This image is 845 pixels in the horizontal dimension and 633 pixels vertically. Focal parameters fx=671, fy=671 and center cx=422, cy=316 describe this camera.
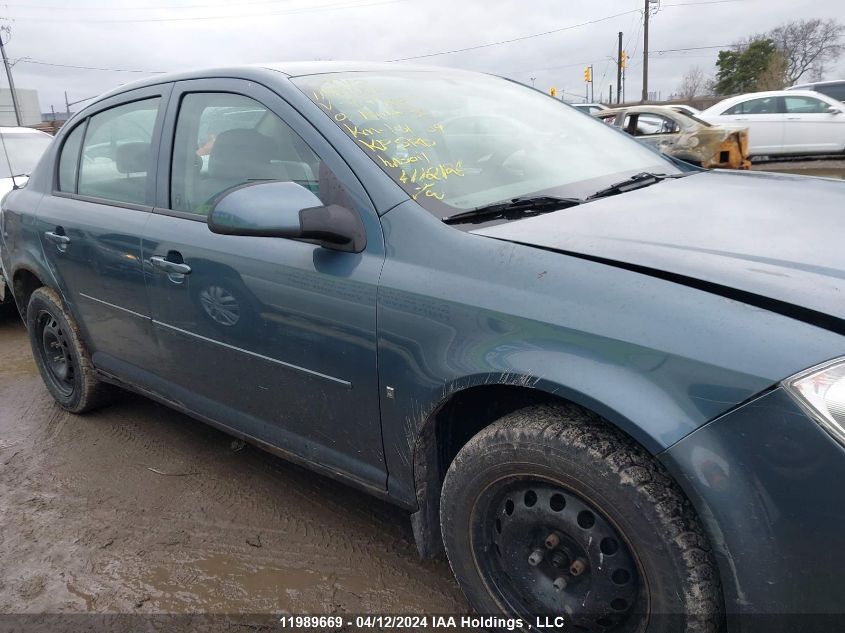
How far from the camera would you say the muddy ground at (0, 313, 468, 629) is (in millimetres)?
2229

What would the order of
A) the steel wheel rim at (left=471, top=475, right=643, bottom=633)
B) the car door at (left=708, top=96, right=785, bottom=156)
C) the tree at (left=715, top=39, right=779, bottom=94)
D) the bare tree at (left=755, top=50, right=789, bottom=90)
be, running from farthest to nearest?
the tree at (left=715, top=39, right=779, bottom=94)
the bare tree at (left=755, top=50, right=789, bottom=90)
the car door at (left=708, top=96, right=785, bottom=156)
the steel wheel rim at (left=471, top=475, right=643, bottom=633)

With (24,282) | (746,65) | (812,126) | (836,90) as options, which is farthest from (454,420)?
(746,65)

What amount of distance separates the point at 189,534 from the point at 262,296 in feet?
3.48

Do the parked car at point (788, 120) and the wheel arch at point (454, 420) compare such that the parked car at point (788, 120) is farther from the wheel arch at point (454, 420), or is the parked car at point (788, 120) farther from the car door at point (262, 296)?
the wheel arch at point (454, 420)

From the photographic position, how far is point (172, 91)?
2701 mm

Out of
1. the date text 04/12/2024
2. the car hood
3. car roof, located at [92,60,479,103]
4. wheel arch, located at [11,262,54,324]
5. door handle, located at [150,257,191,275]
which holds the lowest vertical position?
the date text 04/12/2024

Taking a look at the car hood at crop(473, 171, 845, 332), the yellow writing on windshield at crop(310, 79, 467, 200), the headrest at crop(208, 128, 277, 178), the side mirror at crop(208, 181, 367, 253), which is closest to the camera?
the car hood at crop(473, 171, 845, 332)

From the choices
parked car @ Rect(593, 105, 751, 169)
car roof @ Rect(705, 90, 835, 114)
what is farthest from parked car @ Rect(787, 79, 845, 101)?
parked car @ Rect(593, 105, 751, 169)

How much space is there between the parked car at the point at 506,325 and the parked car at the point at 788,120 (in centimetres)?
1240

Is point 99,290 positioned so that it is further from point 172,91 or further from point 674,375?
point 674,375

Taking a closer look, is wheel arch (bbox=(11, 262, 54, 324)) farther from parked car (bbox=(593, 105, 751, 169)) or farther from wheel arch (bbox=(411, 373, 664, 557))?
parked car (bbox=(593, 105, 751, 169))

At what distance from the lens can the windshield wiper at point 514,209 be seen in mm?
1914

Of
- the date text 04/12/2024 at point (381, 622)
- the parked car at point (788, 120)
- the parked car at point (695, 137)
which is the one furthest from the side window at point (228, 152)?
the parked car at point (788, 120)

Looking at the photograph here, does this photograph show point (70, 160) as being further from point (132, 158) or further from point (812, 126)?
point (812, 126)
